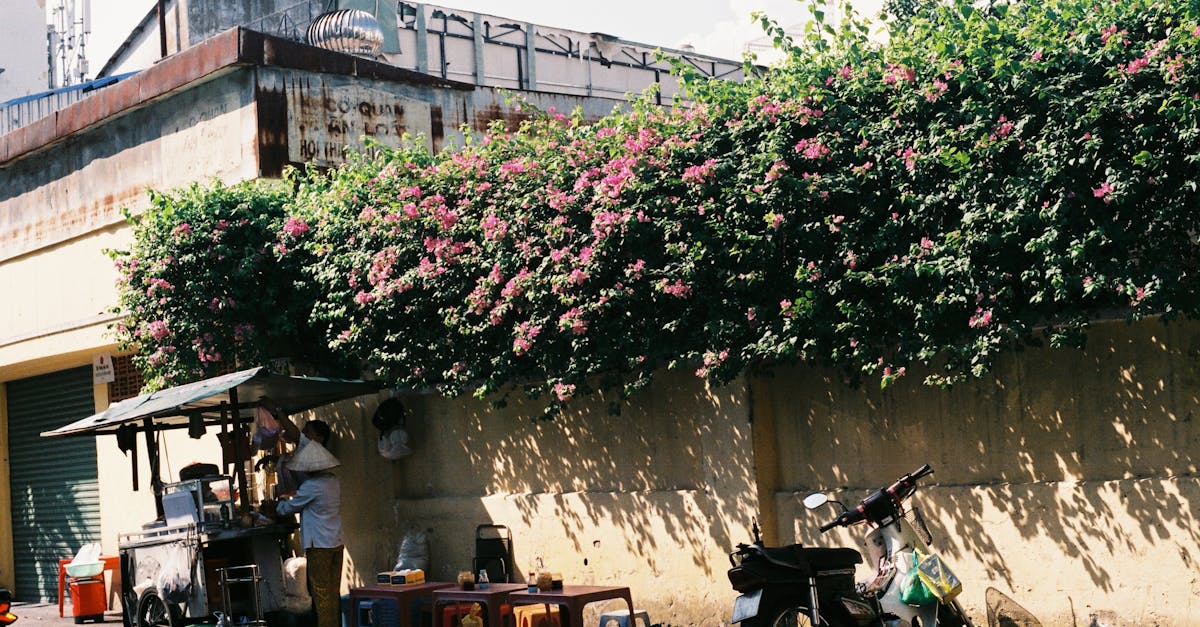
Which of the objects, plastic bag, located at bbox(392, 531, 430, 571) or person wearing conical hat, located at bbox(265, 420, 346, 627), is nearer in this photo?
person wearing conical hat, located at bbox(265, 420, 346, 627)

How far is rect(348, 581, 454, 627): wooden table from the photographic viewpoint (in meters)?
10.3

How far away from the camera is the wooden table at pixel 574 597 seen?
30.1 ft

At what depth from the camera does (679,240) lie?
9.60 meters

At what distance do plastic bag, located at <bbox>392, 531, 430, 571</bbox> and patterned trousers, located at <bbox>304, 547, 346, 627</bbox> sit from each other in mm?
1058

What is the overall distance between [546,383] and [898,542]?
3550 millimetres

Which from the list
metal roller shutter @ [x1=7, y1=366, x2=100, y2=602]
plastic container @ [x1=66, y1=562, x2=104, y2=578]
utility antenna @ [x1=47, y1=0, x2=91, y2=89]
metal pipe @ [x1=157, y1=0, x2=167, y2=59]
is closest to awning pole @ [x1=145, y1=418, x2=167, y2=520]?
plastic container @ [x1=66, y1=562, x2=104, y2=578]

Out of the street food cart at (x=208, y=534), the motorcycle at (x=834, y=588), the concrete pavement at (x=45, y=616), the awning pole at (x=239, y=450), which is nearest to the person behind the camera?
the motorcycle at (x=834, y=588)

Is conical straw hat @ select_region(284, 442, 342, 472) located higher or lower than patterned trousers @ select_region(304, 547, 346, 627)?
higher

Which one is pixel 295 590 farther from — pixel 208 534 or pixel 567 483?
pixel 567 483

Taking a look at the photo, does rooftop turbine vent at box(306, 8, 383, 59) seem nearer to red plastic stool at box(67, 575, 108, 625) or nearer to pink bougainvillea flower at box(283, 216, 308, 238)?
pink bougainvillea flower at box(283, 216, 308, 238)

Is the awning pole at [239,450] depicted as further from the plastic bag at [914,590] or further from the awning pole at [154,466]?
the plastic bag at [914,590]

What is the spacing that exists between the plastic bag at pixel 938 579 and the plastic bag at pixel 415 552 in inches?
232

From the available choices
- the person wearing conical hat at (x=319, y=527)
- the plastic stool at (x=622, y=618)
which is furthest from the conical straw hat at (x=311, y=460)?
the plastic stool at (x=622, y=618)

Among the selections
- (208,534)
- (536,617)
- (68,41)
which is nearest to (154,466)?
(208,534)
